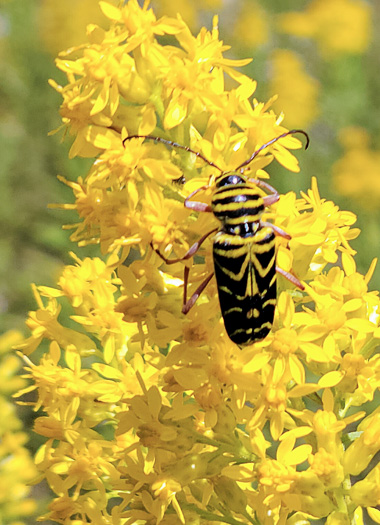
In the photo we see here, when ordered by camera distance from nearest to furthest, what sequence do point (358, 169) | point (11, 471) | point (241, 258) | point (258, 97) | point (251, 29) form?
1. point (241, 258)
2. point (11, 471)
3. point (358, 169)
4. point (258, 97)
5. point (251, 29)

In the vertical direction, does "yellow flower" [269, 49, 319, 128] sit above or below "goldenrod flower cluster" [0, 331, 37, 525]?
above

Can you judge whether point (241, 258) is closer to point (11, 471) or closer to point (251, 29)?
point (11, 471)

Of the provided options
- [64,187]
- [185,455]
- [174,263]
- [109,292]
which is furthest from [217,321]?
[64,187]

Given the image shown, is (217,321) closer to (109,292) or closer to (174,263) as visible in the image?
(174,263)

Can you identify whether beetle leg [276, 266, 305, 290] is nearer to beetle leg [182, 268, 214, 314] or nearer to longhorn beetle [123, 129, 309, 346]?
longhorn beetle [123, 129, 309, 346]

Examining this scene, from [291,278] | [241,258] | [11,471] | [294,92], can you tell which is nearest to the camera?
[241,258]

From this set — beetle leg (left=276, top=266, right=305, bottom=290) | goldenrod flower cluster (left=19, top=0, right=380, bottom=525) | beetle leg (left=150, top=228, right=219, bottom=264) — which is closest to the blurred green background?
goldenrod flower cluster (left=19, top=0, right=380, bottom=525)

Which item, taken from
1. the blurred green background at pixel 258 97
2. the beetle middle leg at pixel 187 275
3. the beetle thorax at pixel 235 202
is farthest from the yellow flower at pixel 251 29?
the beetle middle leg at pixel 187 275

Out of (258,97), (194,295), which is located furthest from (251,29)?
(194,295)
